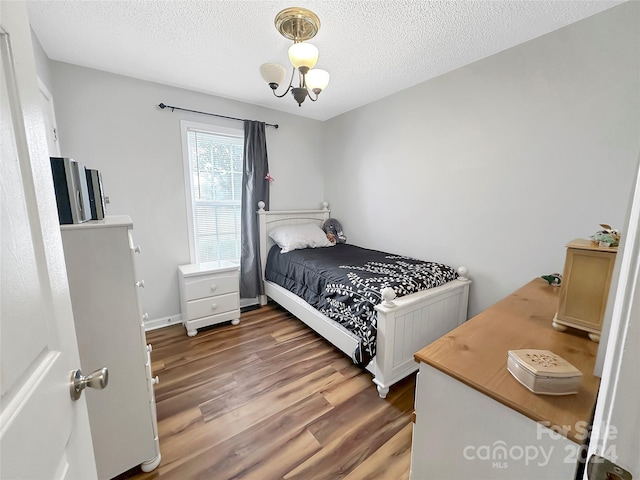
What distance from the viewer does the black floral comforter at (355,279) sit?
1781mm

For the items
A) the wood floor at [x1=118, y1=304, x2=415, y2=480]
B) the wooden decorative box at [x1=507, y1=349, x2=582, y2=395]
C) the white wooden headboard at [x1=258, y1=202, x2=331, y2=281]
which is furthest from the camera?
the white wooden headboard at [x1=258, y1=202, x2=331, y2=281]

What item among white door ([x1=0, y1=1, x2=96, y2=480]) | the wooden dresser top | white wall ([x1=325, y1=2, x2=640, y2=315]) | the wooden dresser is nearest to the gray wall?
white wall ([x1=325, y1=2, x2=640, y2=315])

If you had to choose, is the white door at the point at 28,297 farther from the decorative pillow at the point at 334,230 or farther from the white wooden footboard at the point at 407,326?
the decorative pillow at the point at 334,230

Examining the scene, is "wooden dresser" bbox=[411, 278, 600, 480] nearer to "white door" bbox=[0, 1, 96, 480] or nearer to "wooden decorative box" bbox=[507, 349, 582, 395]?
"wooden decorative box" bbox=[507, 349, 582, 395]

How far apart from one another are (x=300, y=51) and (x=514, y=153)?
1.67 m

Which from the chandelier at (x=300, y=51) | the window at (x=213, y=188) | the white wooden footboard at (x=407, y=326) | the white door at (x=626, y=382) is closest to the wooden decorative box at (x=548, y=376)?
the white door at (x=626, y=382)

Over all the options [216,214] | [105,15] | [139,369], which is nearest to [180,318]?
[216,214]

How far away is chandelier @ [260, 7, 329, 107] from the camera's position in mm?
1449

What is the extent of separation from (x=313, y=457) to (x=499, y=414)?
1048 mm

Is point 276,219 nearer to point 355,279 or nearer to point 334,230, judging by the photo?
point 334,230

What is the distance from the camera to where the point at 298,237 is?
9.98 ft

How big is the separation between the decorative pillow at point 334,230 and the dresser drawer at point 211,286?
4.42ft

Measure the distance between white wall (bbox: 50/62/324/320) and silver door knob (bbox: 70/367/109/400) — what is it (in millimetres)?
2266

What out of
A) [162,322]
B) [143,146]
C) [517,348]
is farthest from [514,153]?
[162,322]
